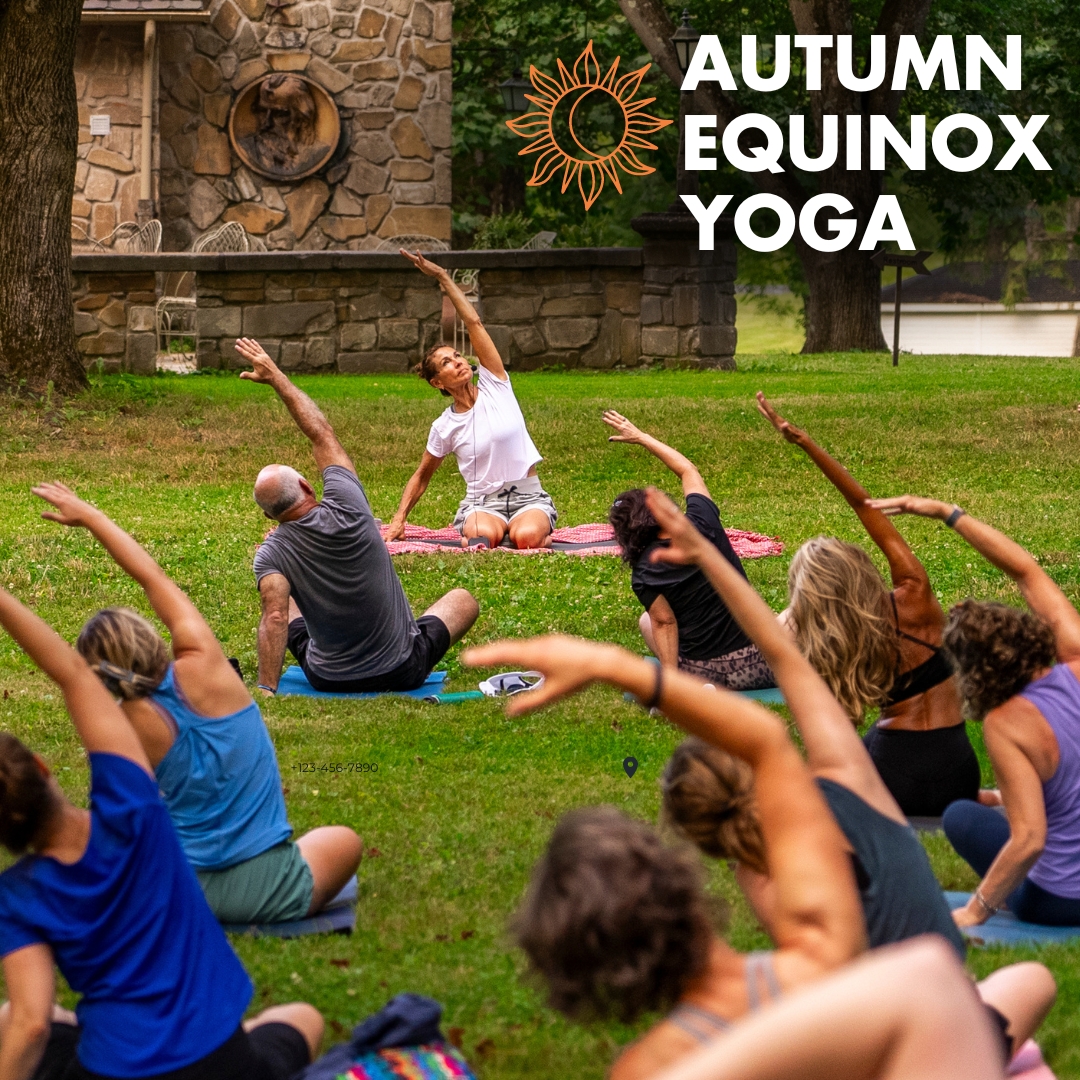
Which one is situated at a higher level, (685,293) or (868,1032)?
(685,293)

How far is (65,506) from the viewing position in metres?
3.99

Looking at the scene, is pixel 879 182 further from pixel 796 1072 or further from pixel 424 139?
pixel 796 1072

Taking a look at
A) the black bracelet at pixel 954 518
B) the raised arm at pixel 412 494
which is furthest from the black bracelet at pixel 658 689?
the raised arm at pixel 412 494

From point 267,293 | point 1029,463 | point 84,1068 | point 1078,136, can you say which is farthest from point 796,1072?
point 1078,136

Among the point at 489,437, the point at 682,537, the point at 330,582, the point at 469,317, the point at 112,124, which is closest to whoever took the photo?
the point at 682,537

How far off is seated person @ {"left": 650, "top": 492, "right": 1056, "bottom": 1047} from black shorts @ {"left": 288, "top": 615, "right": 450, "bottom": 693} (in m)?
4.08

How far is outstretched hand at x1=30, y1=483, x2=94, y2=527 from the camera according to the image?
3.95 meters

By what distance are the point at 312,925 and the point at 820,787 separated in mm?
1888

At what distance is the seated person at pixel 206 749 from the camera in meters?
3.90

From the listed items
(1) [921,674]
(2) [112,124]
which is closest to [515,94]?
(2) [112,124]

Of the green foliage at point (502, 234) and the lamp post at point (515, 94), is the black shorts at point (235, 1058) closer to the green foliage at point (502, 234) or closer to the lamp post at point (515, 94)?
the green foliage at point (502, 234)

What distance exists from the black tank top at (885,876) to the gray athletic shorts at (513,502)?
7.20m

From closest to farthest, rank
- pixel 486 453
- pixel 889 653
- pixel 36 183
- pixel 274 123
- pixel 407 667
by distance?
pixel 889 653 → pixel 407 667 → pixel 486 453 → pixel 36 183 → pixel 274 123

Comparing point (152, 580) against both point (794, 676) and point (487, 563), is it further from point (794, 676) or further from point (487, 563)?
point (487, 563)
